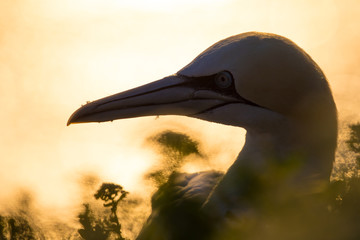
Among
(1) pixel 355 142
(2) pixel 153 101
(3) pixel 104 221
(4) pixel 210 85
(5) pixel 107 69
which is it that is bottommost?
(3) pixel 104 221

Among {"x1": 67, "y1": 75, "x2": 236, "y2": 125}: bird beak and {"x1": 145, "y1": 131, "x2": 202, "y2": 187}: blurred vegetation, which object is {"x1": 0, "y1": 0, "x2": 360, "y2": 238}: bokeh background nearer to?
{"x1": 145, "y1": 131, "x2": 202, "y2": 187}: blurred vegetation

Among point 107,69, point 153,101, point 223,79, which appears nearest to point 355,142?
point 223,79

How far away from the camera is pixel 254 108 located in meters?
3.26

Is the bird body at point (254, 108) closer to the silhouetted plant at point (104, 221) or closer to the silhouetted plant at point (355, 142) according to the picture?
the silhouetted plant at point (104, 221)

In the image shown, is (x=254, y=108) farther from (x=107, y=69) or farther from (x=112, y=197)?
(x=107, y=69)

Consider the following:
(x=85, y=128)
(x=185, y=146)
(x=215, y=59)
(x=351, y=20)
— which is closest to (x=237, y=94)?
(x=215, y=59)

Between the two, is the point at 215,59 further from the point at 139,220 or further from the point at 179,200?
the point at 139,220

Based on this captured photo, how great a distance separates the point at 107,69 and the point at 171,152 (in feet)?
8.64

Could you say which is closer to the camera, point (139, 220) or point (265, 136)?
point (265, 136)

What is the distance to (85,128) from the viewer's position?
20.7 ft

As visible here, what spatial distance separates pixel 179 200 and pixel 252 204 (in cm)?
Answer: 56

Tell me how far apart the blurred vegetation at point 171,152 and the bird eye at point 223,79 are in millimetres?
1251

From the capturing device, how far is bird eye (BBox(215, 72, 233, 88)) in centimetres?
320

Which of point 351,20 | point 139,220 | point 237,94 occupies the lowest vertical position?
point 139,220
